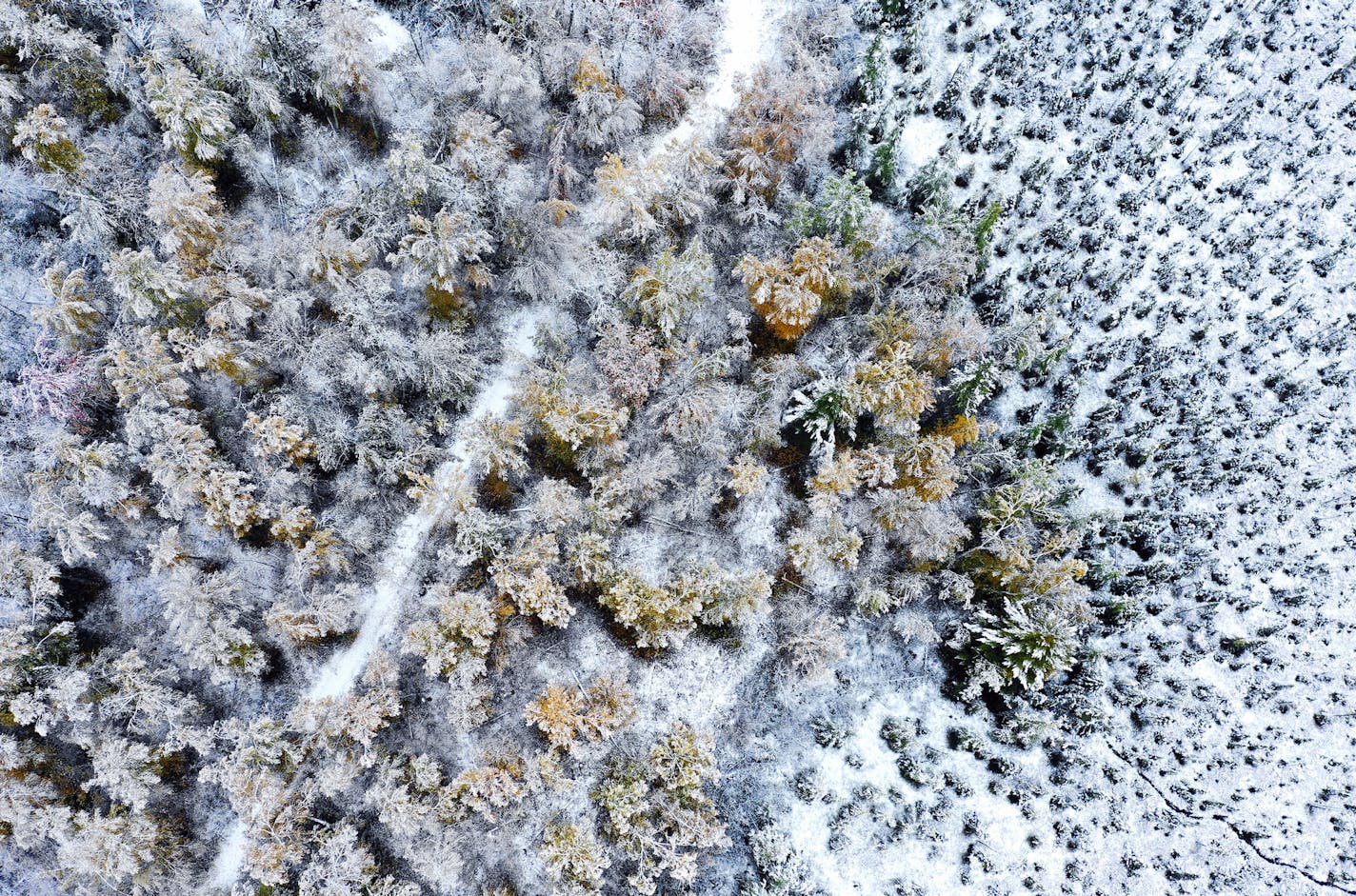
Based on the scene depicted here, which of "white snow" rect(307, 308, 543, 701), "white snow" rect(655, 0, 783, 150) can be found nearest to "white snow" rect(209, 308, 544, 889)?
"white snow" rect(307, 308, 543, 701)

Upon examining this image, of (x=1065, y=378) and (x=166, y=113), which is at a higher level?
(x=166, y=113)

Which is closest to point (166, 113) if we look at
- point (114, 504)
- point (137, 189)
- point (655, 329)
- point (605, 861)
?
point (137, 189)

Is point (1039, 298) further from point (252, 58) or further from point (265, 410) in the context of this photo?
point (252, 58)

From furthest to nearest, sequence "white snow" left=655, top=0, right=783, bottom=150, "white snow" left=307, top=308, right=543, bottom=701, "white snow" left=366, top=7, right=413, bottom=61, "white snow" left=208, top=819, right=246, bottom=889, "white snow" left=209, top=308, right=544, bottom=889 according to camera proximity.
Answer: "white snow" left=655, top=0, right=783, bottom=150 < "white snow" left=366, top=7, right=413, bottom=61 < "white snow" left=307, top=308, right=543, bottom=701 < "white snow" left=209, top=308, right=544, bottom=889 < "white snow" left=208, top=819, right=246, bottom=889

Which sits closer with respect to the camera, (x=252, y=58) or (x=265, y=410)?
(x=265, y=410)

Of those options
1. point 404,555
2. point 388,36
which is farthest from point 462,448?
point 388,36

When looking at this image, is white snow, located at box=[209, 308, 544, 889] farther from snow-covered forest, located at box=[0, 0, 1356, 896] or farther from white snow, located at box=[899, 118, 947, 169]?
white snow, located at box=[899, 118, 947, 169]
